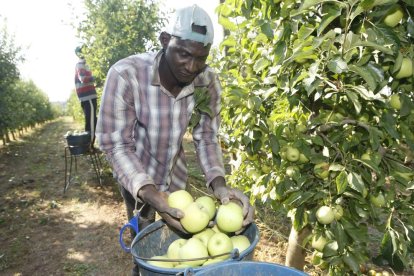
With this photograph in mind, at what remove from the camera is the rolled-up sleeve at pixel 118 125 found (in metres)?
2.00

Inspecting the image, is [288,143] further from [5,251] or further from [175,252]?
[5,251]

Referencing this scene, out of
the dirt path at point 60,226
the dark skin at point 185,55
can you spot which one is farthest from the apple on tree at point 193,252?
the dirt path at point 60,226

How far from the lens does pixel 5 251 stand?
4.32m

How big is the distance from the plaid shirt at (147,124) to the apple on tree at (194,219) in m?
0.35

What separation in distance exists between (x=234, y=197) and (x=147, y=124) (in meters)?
0.80

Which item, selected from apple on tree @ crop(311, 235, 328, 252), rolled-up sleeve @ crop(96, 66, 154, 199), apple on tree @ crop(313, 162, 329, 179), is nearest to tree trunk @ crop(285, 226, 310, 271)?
apple on tree @ crop(311, 235, 328, 252)

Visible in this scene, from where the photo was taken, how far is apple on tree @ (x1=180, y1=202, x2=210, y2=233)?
161 cm

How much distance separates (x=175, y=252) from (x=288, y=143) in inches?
37.9

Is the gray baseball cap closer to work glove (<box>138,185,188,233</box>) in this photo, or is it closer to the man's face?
the man's face

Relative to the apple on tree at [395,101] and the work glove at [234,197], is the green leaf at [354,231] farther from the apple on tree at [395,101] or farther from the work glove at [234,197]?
the apple on tree at [395,101]

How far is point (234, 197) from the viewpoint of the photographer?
71.6 inches

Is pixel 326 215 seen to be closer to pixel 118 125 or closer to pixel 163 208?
pixel 163 208

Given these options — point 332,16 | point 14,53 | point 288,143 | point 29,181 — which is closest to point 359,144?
point 288,143

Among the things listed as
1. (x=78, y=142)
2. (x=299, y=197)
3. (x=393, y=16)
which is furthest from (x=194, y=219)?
(x=78, y=142)
